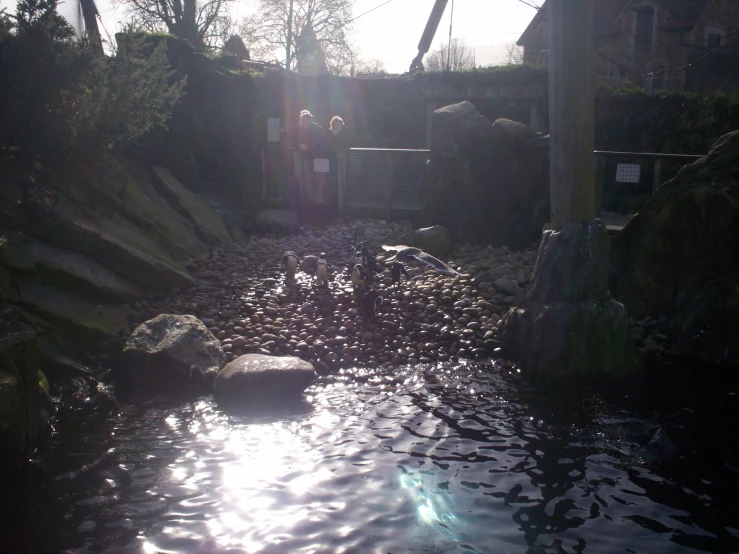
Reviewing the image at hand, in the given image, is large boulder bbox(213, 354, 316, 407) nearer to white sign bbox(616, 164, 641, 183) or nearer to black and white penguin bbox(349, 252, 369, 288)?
black and white penguin bbox(349, 252, 369, 288)

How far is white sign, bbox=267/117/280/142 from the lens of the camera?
15.4 m

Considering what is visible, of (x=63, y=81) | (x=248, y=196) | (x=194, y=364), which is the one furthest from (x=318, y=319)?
(x=248, y=196)

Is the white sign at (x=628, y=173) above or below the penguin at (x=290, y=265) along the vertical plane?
above

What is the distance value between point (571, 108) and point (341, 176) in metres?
8.49

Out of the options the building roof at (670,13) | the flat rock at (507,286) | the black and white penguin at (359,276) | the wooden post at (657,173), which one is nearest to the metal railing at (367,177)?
the wooden post at (657,173)

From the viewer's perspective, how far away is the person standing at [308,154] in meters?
14.8

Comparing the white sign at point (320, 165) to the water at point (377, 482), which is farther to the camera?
the white sign at point (320, 165)

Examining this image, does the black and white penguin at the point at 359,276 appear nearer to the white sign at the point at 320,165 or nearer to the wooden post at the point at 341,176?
the wooden post at the point at 341,176

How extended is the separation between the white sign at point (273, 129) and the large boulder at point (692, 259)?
30.7 ft

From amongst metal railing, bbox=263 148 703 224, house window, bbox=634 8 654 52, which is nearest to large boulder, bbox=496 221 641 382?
metal railing, bbox=263 148 703 224

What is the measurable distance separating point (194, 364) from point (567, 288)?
429 cm

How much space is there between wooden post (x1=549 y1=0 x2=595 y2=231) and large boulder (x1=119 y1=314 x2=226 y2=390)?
14.4 ft

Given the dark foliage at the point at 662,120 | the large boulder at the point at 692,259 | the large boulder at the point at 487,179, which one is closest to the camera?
the large boulder at the point at 692,259

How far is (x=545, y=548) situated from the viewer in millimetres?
4062
